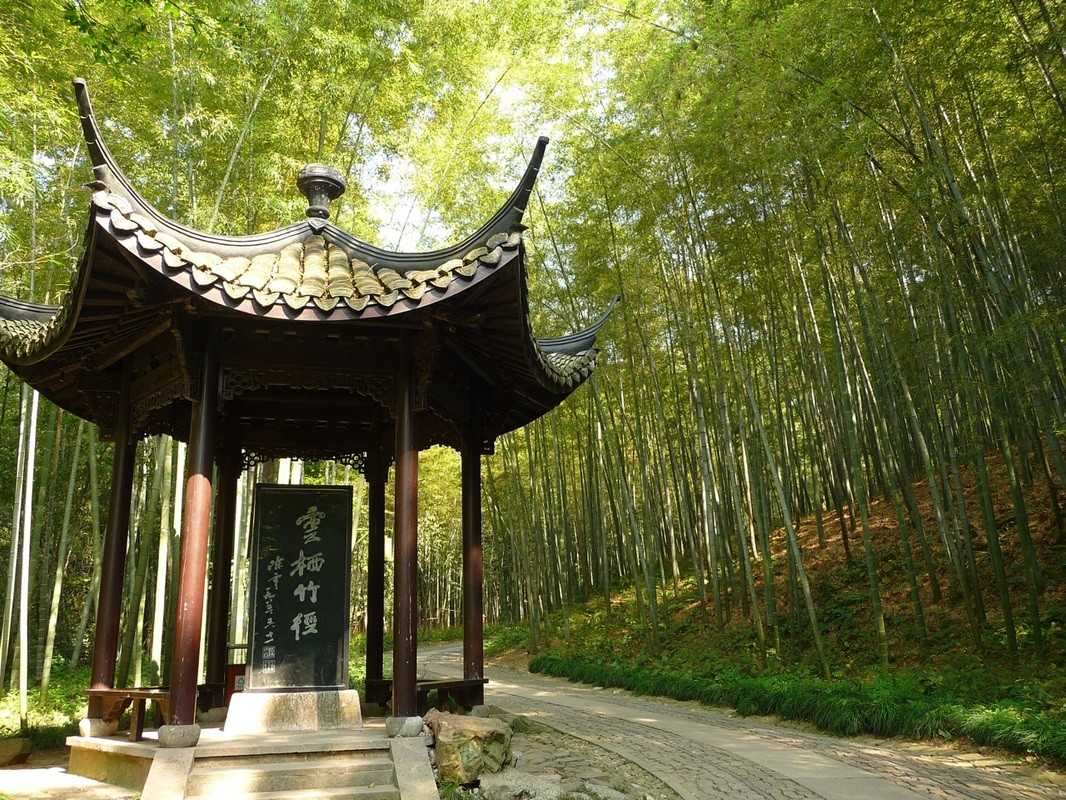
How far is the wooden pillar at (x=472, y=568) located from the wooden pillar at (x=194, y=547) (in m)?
1.86

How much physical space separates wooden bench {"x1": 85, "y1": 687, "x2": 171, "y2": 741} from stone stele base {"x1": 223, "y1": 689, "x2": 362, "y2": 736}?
45 centimetres

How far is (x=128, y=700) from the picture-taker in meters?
4.80

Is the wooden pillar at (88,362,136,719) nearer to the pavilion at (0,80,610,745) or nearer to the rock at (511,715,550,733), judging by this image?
the pavilion at (0,80,610,745)

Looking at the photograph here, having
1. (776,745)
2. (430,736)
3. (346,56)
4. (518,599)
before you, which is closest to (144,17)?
(346,56)

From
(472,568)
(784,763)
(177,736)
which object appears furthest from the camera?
(472,568)

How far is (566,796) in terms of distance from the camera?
381cm

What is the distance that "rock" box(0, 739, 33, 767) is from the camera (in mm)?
5945

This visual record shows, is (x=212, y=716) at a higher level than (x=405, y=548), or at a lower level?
lower

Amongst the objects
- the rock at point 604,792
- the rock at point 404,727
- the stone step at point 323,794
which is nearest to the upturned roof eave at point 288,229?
the rock at point 404,727

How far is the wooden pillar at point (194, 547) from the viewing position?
3.98 meters

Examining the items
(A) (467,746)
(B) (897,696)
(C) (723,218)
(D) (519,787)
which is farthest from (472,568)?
(C) (723,218)

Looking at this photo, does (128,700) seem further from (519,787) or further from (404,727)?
(519,787)

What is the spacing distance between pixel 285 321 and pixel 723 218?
7.16 meters

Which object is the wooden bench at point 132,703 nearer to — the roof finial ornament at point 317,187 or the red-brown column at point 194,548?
the red-brown column at point 194,548
